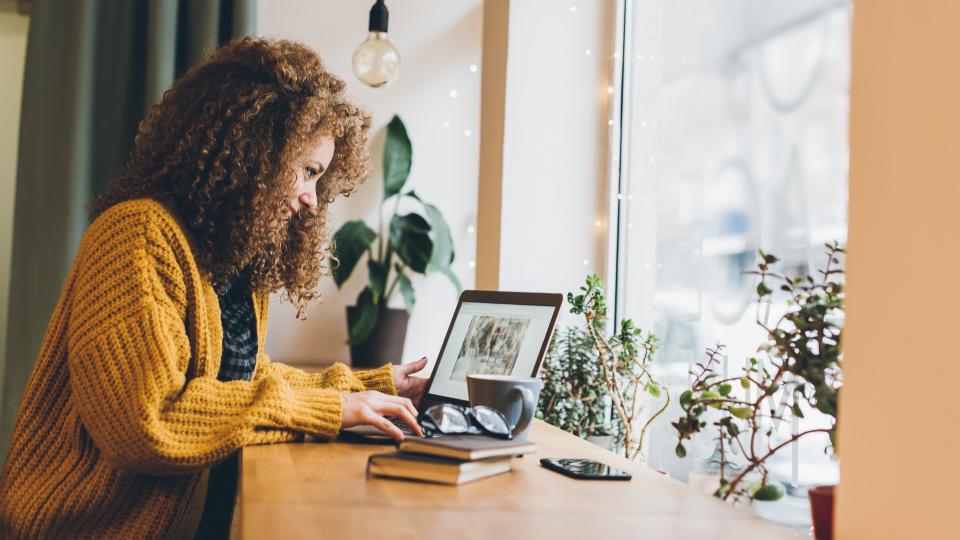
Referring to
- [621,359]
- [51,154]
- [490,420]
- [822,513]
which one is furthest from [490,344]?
[51,154]

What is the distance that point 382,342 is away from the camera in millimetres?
2271

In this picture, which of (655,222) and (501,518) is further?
(655,222)

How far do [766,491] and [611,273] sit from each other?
123 centimetres

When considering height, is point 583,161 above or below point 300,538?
above

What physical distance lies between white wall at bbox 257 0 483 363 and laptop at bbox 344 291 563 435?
104 centimetres

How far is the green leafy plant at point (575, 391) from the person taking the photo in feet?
5.65

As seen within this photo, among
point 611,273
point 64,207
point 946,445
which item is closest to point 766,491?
point 946,445

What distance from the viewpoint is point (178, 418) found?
1018mm

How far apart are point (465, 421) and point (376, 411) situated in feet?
0.58

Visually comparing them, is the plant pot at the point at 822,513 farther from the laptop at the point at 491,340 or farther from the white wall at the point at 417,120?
the white wall at the point at 417,120

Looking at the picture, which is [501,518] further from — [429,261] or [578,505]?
[429,261]

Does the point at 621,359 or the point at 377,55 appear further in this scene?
the point at 377,55

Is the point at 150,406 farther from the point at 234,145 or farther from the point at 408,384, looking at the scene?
the point at 408,384

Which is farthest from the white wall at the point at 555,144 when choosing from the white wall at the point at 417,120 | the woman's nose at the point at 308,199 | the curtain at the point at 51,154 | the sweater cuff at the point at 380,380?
the curtain at the point at 51,154
